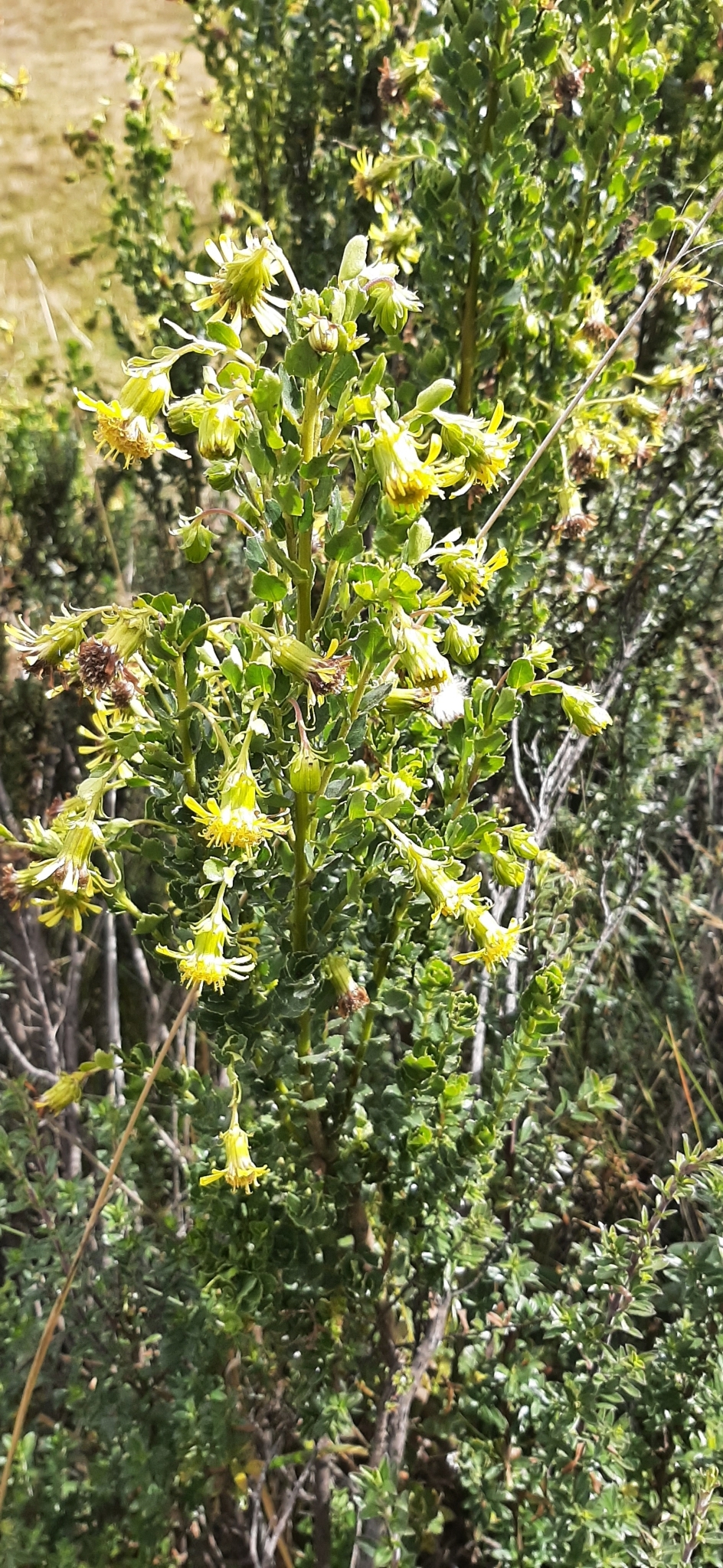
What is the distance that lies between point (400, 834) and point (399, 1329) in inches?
29.0

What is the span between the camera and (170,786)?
2.30ft

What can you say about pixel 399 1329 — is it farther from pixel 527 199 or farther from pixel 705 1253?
pixel 527 199

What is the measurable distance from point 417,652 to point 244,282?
25 centimetres

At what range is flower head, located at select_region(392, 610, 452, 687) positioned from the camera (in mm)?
620

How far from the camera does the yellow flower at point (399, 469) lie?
560 millimetres

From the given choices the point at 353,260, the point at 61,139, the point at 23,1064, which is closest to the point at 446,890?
the point at 353,260

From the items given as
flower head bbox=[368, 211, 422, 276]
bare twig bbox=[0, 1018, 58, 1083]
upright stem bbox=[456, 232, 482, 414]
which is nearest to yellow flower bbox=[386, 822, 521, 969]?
upright stem bbox=[456, 232, 482, 414]

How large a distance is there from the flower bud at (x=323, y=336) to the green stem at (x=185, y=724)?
22 centimetres

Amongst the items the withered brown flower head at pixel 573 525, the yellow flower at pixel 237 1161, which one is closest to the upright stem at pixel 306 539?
the yellow flower at pixel 237 1161

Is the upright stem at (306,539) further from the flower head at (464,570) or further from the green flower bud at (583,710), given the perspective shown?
the green flower bud at (583,710)

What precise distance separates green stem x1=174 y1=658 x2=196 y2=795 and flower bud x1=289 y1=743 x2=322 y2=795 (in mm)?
102

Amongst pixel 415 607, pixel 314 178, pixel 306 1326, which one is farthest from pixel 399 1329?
pixel 314 178

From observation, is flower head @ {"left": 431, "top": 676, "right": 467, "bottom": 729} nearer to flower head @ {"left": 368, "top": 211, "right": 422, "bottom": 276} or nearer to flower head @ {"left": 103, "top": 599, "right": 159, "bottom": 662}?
flower head @ {"left": 103, "top": 599, "right": 159, "bottom": 662}

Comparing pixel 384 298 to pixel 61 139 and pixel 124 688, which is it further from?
pixel 61 139
